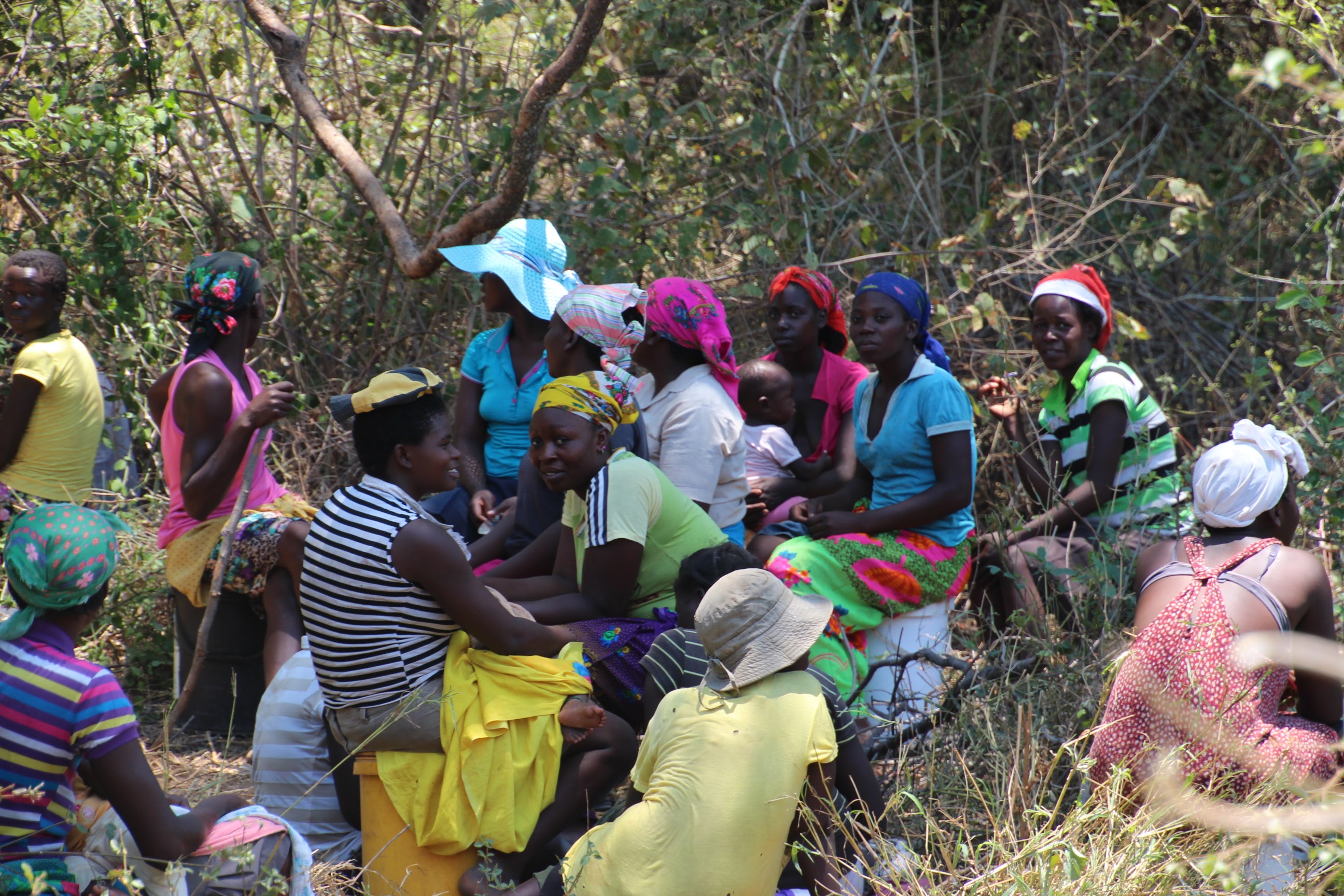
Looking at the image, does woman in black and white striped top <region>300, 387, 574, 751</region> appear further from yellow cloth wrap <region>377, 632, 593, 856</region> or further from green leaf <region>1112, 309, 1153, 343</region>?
green leaf <region>1112, 309, 1153, 343</region>

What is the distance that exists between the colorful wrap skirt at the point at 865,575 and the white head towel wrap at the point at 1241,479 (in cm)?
102

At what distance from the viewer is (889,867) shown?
2.52 metres

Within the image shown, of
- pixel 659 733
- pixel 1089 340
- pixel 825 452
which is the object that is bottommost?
pixel 659 733

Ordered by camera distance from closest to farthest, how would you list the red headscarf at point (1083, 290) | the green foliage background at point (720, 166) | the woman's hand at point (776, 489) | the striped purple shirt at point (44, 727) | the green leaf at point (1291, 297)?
1. the striped purple shirt at point (44, 727)
2. the green leaf at point (1291, 297)
3. the woman's hand at point (776, 489)
4. the red headscarf at point (1083, 290)
5. the green foliage background at point (720, 166)

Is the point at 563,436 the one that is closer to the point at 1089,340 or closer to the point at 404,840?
the point at 404,840

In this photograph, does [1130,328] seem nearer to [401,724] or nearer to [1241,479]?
[1241,479]

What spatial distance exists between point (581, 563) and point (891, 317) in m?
1.43

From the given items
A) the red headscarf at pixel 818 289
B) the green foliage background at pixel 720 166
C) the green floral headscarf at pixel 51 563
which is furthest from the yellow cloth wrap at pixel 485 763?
the green foliage background at pixel 720 166

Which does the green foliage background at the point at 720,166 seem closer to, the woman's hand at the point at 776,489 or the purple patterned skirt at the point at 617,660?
the woman's hand at the point at 776,489

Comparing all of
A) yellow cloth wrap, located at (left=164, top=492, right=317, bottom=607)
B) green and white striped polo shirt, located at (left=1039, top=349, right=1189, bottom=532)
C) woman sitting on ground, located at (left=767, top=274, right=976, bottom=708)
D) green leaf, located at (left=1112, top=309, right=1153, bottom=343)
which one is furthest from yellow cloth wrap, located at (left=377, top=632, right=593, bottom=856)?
green leaf, located at (left=1112, top=309, right=1153, bottom=343)

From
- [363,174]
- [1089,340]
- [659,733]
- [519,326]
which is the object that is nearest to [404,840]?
[659,733]

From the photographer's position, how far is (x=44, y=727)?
231 cm

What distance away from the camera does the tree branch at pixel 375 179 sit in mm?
3887

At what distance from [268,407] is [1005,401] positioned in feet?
8.94
